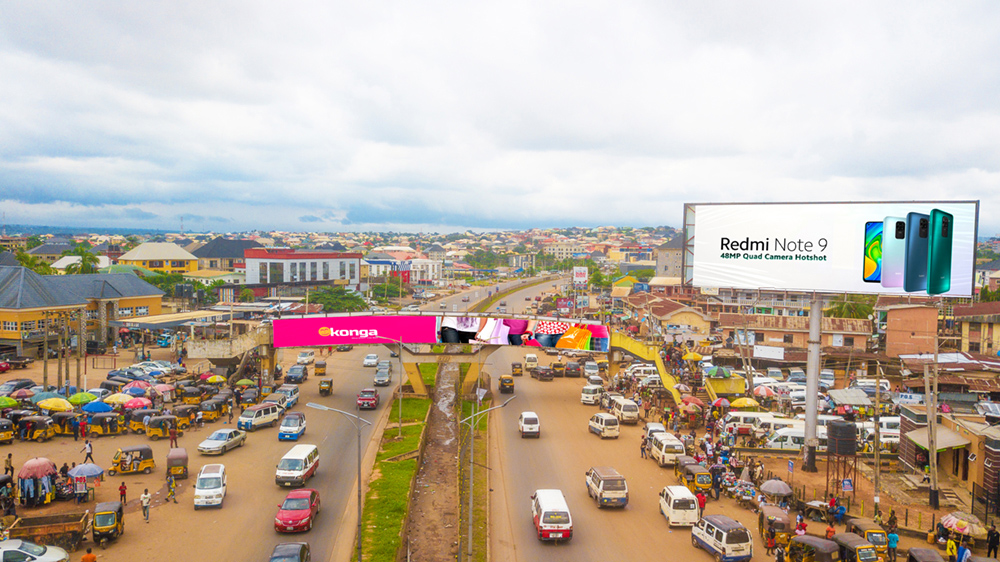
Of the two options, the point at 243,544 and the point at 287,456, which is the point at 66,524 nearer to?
the point at 243,544

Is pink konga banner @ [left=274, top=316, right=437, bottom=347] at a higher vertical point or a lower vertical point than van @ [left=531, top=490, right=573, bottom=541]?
higher

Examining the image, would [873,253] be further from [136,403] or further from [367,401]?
[136,403]

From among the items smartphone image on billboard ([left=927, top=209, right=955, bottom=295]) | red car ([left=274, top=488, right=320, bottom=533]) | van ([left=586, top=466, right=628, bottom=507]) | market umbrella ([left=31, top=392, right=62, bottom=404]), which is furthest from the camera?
market umbrella ([left=31, top=392, right=62, bottom=404])

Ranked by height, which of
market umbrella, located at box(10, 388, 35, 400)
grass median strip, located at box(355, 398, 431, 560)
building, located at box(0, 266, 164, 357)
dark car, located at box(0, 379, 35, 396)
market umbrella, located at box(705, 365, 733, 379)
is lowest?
grass median strip, located at box(355, 398, 431, 560)

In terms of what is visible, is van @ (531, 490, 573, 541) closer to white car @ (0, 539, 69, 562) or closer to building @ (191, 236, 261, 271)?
white car @ (0, 539, 69, 562)

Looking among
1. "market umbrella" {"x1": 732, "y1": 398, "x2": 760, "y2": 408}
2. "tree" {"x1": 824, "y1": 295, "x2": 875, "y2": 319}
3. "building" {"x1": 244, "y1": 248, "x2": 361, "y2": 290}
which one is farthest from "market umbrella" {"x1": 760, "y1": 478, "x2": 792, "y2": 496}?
"building" {"x1": 244, "y1": 248, "x2": 361, "y2": 290}

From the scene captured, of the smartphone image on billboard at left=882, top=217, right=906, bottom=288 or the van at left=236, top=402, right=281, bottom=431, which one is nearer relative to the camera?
the smartphone image on billboard at left=882, top=217, right=906, bottom=288

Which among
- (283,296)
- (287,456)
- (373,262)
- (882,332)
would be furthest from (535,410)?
(373,262)

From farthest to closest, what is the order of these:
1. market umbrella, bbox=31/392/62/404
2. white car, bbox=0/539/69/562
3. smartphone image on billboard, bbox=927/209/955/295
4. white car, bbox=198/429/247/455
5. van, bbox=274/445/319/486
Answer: market umbrella, bbox=31/392/62/404
white car, bbox=198/429/247/455
smartphone image on billboard, bbox=927/209/955/295
van, bbox=274/445/319/486
white car, bbox=0/539/69/562
